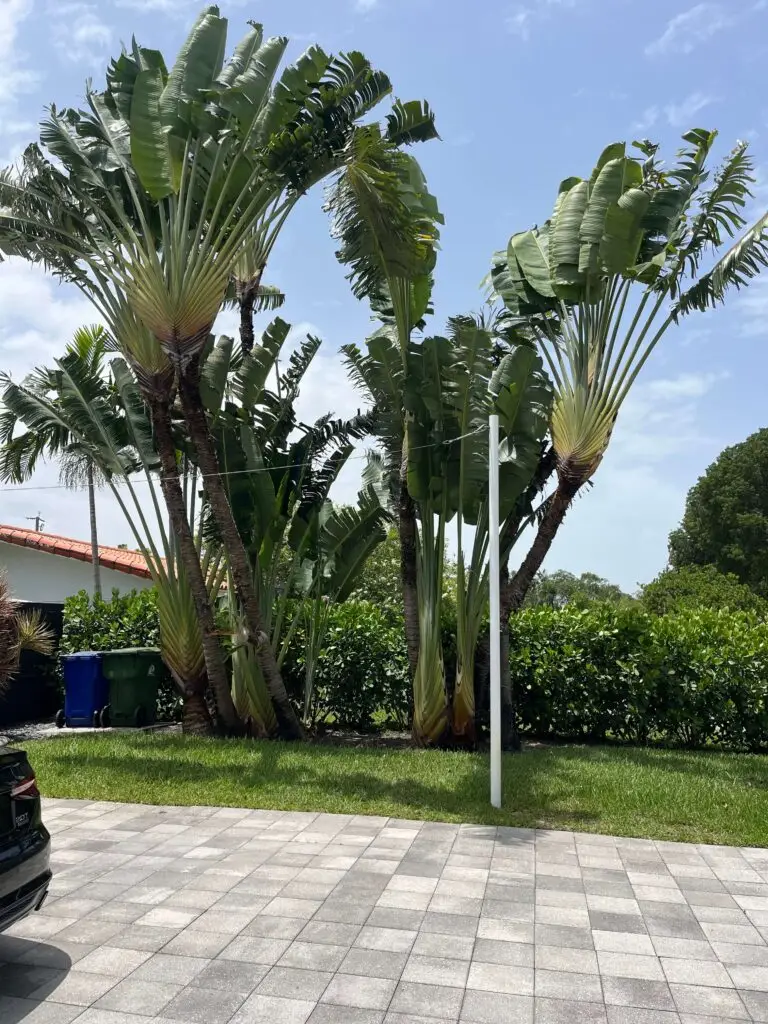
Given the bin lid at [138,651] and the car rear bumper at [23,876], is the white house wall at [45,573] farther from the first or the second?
the car rear bumper at [23,876]

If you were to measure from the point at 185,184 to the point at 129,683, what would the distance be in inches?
297

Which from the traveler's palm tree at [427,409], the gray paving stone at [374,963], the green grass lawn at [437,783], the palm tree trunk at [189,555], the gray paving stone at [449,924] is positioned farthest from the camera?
the palm tree trunk at [189,555]

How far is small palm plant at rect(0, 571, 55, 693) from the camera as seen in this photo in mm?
12578

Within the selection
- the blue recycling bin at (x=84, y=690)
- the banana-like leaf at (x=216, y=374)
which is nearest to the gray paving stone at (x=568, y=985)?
the banana-like leaf at (x=216, y=374)

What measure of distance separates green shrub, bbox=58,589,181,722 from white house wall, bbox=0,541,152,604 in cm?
690

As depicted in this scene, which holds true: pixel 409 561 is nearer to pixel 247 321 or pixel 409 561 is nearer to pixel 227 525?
pixel 227 525

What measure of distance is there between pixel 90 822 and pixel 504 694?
18.8 feet

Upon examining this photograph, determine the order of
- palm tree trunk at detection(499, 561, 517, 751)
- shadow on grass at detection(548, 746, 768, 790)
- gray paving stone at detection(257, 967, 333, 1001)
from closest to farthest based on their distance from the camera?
gray paving stone at detection(257, 967, 333, 1001)
shadow on grass at detection(548, 746, 768, 790)
palm tree trunk at detection(499, 561, 517, 751)

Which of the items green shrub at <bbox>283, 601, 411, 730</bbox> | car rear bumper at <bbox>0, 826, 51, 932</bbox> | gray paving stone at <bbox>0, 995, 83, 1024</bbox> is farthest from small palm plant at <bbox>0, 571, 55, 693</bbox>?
gray paving stone at <bbox>0, 995, 83, 1024</bbox>

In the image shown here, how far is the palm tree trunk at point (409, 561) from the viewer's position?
11.5 metres

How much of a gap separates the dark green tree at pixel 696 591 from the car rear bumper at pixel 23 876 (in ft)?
95.3

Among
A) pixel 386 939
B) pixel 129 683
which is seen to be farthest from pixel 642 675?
pixel 386 939

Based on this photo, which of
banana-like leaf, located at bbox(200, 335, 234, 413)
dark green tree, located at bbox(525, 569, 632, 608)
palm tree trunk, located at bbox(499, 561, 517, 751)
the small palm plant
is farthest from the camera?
dark green tree, located at bbox(525, 569, 632, 608)

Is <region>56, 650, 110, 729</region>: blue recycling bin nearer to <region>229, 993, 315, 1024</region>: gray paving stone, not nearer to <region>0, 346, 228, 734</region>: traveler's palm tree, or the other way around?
<region>0, 346, 228, 734</region>: traveler's palm tree
